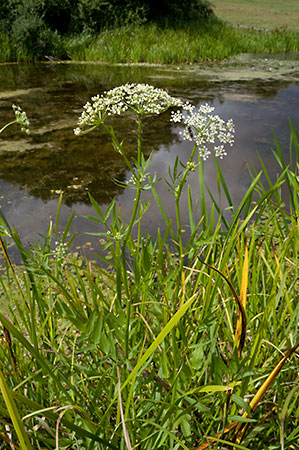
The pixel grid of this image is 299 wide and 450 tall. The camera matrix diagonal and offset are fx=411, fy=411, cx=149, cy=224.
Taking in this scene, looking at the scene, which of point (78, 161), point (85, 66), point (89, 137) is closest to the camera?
point (78, 161)

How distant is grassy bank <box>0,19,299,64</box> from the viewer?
23.6 ft

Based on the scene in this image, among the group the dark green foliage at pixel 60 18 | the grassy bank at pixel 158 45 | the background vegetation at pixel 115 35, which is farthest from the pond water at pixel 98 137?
the dark green foliage at pixel 60 18

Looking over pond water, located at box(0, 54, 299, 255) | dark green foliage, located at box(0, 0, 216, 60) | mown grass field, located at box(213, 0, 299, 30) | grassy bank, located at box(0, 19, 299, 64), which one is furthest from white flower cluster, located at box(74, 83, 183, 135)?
mown grass field, located at box(213, 0, 299, 30)

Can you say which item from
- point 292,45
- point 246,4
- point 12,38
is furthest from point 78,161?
point 246,4

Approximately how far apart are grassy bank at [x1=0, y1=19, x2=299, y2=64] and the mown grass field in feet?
9.61

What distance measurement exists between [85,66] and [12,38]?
1.56 meters

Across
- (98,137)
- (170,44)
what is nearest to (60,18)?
(170,44)

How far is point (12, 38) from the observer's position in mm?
7371

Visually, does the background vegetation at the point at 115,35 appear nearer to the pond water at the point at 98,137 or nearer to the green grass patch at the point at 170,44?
the green grass patch at the point at 170,44

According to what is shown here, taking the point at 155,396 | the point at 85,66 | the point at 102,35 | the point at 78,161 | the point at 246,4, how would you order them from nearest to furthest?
1. the point at 155,396
2. the point at 78,161
3. the point at 85,66
4. the point at 102,35
5. the point at 246,4

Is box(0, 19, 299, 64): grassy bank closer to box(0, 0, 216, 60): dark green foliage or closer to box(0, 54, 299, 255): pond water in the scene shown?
box(0, 0, 216, 60): dark green foliage

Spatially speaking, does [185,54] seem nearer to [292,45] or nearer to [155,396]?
[292,45]

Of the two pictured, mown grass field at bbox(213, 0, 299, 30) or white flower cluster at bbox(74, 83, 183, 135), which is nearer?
white flower cluster at bbox(74, 83, 183, 135)

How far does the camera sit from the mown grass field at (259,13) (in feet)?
41.6
